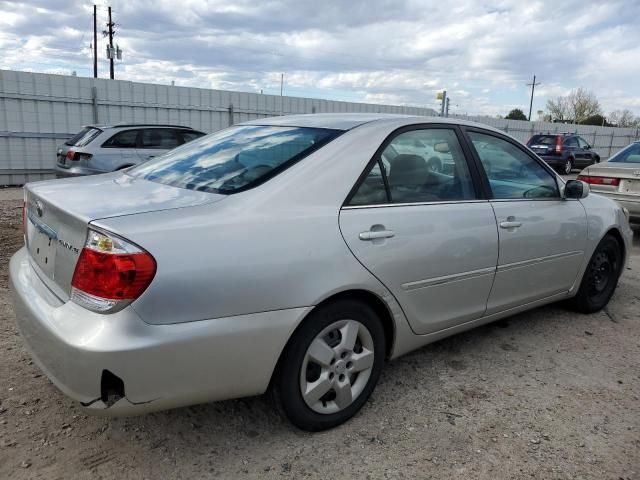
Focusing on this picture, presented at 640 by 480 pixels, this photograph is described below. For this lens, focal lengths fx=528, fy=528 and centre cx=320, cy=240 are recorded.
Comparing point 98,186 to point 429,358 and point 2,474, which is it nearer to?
point 2,474

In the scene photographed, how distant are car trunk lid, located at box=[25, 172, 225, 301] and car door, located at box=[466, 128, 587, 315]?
1860 millimetres

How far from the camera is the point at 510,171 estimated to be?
3578 mm

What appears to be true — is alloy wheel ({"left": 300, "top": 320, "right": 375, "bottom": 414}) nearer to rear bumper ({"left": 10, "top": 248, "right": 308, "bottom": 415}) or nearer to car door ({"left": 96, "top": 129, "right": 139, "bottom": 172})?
rear bumper ({"left": 10, "top": 248, "right": 308, "bottom": 415})

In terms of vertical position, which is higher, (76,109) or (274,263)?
(76,109)

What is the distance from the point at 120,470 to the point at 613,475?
2.19 m

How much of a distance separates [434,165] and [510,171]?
78 centimetres

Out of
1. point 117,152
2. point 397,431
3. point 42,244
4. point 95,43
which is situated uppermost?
point 95,43

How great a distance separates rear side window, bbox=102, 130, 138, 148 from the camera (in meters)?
9.29

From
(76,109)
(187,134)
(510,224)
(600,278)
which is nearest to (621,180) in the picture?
(600,278)

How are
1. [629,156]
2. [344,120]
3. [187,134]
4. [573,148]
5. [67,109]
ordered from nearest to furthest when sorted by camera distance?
1. [344,120]
2. [629,156]
3. [187,134]
4. [67,109]
5. [573,148]

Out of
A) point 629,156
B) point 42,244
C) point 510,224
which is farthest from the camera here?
point 629,156

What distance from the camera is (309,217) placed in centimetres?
238

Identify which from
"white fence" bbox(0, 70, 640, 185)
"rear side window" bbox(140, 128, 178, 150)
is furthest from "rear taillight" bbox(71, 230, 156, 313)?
"white fence" bbox(0, 70, 640, 185)

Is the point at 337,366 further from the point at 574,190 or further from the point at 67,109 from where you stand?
the point at 67,109
